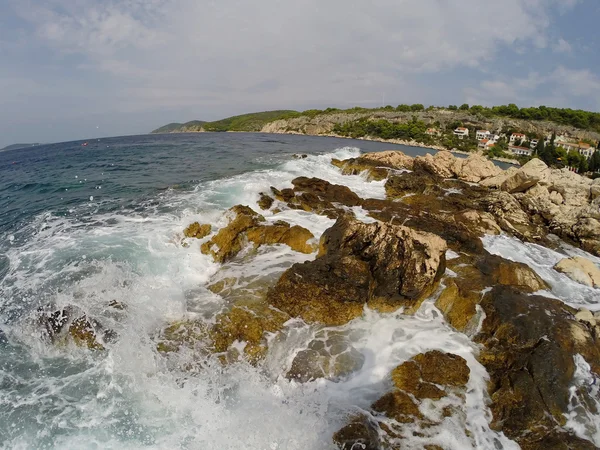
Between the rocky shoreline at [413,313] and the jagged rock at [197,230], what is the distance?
2.0 inches

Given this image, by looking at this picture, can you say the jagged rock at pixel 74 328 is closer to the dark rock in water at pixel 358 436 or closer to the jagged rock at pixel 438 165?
the dark rock in water at pixel 358 436

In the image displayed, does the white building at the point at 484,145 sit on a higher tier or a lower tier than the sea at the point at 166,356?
higher

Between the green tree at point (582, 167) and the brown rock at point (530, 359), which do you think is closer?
the brown rock at point (530, 359)

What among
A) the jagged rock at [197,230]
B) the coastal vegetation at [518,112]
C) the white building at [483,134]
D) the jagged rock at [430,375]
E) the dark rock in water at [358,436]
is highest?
the coastal vegetation at [518,112]

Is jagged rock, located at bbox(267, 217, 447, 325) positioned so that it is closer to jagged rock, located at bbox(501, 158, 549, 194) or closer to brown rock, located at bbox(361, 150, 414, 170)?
jagged rock, located at bbox(501, 158, 549, 194)

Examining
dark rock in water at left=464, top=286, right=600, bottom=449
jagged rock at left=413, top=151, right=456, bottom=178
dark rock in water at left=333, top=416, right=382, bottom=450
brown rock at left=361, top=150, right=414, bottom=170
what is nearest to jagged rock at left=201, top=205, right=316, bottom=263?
dark rock in water at left=464, top=286, right=600, bottom=449

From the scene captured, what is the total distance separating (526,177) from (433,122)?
303 ft

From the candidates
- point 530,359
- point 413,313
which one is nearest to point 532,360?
point 530,359

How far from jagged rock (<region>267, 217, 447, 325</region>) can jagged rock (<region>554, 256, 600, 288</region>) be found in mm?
7497

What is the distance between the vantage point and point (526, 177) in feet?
75.8

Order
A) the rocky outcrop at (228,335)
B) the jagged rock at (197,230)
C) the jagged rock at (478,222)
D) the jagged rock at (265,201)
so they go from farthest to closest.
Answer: the jagged rock at (265,201) < the jagged rock at (478,222) < the jagged rock at (197,230) < the rocky outcrop at (228,335)

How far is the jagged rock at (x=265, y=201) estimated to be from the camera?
19248 mm

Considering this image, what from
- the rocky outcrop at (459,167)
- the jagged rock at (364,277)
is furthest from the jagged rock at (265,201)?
the rocky outcrop at (459,167)

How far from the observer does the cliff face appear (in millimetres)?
87000
